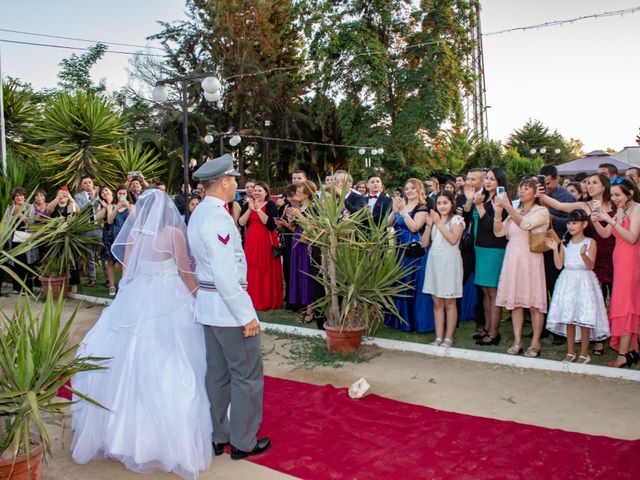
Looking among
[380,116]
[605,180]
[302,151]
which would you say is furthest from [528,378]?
[302,151]

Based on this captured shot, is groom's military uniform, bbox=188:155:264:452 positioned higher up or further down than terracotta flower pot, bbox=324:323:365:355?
higher up

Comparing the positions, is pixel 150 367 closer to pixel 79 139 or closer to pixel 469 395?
pixel 469 395

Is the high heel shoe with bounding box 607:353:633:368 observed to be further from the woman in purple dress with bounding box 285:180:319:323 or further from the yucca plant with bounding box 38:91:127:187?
the yucca plant with bounding box 38:91:127:187

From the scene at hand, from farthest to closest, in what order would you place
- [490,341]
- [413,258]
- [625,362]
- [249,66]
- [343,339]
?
[249,66]
[413,258]
[490,341]
[343,339]
[625,362]

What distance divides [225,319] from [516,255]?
3671 millimetres

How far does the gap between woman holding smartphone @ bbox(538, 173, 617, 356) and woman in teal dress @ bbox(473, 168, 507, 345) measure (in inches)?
21.5

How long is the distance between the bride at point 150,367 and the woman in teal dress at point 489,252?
3.68m

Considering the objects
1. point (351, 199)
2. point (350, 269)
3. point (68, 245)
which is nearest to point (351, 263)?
point (350, 269)

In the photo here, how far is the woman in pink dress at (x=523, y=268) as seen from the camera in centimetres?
614

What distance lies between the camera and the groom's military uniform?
3908mm

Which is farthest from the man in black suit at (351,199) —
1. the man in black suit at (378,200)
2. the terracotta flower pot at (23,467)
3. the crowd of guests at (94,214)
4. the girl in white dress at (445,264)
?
the terracotta flower pot at (23,467)

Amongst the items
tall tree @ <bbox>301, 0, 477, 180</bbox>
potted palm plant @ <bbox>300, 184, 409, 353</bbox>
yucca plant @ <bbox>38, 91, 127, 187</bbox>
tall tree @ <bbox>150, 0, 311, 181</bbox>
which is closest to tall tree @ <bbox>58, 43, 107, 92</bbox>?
tall tree @ <bbox>150, 0, 311, 181</bbox>

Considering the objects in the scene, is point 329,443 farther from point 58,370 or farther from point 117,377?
point 58,370

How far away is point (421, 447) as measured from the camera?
421 cm
